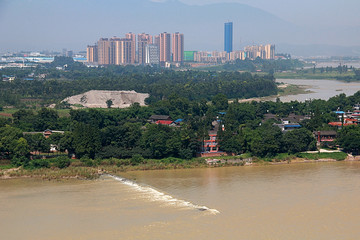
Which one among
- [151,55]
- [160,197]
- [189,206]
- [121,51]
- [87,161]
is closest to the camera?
[189,206]

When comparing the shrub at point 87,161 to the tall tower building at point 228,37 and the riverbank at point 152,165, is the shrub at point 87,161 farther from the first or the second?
the tall tower building at point 228,37

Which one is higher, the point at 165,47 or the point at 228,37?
the point at 228,37

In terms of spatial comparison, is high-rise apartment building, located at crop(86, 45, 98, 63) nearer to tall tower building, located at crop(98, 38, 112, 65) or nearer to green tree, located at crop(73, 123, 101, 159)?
tall tower building, located at crop(98, 38, 112, 65)

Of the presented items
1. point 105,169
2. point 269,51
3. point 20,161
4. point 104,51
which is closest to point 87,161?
point 105,169

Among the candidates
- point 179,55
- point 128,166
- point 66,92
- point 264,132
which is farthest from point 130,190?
point 179,55

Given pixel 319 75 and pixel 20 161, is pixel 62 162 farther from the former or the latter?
pixel 319 75

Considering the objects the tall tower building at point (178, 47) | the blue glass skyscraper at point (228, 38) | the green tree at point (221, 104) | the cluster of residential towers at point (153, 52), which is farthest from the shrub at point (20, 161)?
the blue glass skyscraper at point (228, 38)

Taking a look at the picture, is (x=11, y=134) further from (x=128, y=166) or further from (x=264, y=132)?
(x=264, y=132)

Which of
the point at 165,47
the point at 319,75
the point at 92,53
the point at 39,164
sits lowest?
the point at 39,164
